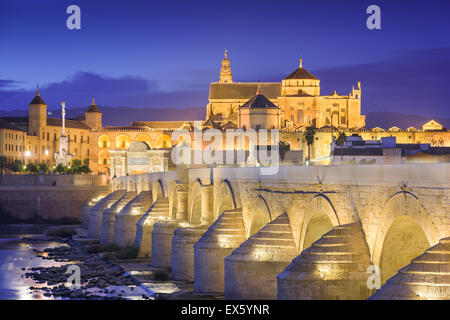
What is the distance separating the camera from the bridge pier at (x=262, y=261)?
19.4 meters

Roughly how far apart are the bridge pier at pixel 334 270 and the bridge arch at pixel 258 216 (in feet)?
24.6

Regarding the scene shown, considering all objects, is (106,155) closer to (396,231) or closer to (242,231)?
(242,231)

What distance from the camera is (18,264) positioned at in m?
39.5

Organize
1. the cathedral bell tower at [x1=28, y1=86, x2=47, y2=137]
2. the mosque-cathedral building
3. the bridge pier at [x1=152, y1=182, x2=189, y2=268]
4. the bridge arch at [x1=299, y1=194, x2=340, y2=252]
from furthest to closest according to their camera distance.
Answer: the cathedral bell tower at [x1=28, y1=86, x2=47, y2=137] < the mosque-cathedral building < the bridge pier at [x1=152, y1=182, x2=189, y2=268] < the bridge arch at [x1=299, y1=194, x2=340, y2=252]

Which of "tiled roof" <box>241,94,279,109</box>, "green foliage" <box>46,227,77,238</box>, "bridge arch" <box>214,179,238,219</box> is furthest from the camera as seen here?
"tiled roof" <box>241,94,279,109</box>

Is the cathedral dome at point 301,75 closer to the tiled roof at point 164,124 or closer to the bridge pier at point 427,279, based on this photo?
the tiled roof at point 164,124

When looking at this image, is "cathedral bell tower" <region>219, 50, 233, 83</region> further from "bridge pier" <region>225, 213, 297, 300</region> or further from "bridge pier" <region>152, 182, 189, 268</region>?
"bridge pier" <region>225, 213, 297, 300</region>

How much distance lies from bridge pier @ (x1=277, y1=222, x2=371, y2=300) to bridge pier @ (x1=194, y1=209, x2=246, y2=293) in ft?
29.3

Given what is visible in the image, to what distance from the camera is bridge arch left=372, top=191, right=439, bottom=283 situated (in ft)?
42.9

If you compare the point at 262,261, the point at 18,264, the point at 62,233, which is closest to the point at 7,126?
the point at 62,233

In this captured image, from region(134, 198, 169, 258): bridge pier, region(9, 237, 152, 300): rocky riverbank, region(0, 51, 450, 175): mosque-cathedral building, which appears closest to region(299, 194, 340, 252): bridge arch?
region(9, 237, 152, 300): rocky riverbank

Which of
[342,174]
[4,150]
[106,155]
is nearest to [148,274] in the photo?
[342,174]
